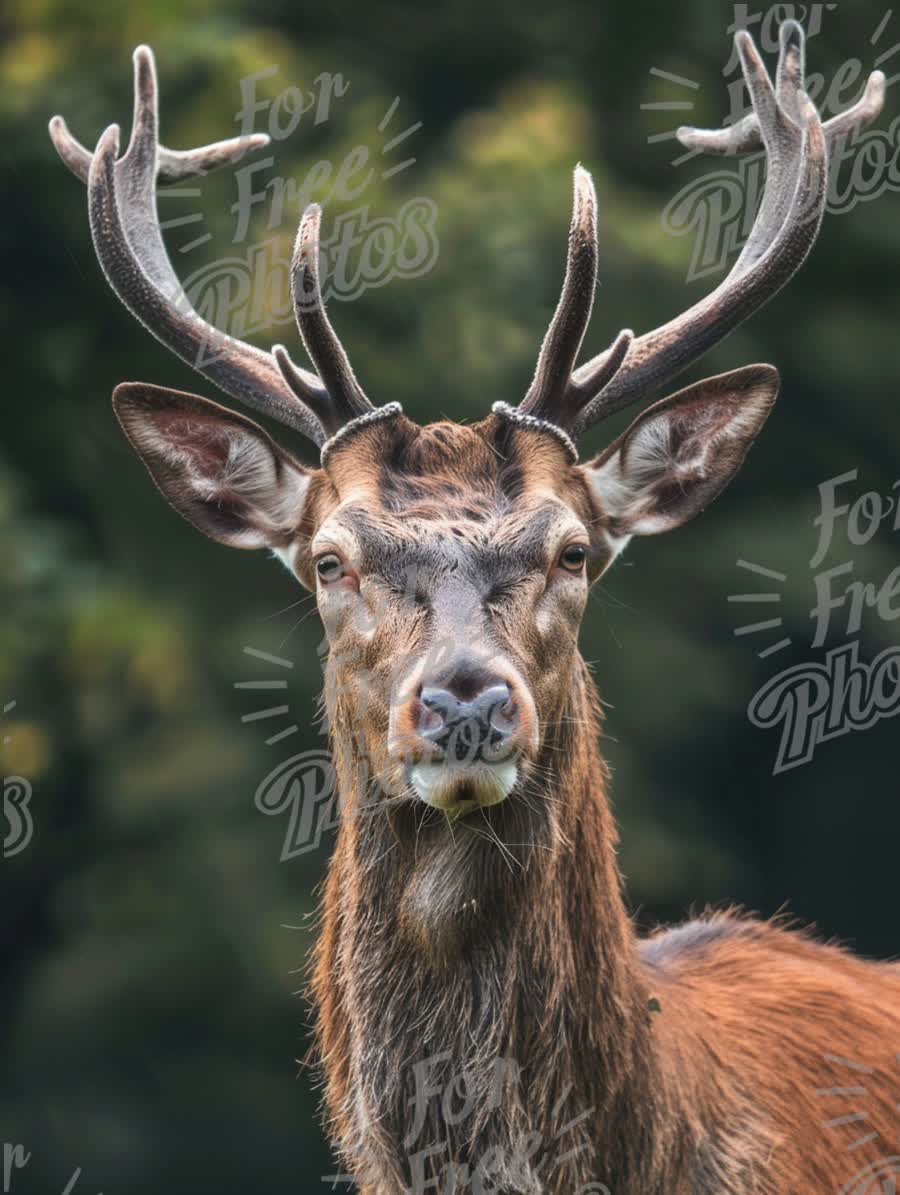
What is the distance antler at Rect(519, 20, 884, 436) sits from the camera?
5.64 m

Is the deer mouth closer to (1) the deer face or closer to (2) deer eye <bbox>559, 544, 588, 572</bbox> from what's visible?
(1) the deer face

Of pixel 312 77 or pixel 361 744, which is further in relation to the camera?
pixel 312 77

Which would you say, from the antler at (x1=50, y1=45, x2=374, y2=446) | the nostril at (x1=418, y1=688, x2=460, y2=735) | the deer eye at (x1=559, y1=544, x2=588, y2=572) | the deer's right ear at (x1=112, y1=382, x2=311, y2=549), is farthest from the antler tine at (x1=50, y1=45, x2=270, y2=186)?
the nostril at (x1=418, y1=688, x2=460, y2=735)

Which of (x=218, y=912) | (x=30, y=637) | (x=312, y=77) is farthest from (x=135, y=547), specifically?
(x=312, y=77)

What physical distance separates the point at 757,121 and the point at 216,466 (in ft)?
6.39

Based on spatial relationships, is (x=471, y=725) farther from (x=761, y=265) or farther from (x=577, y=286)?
(x=761, y=265)

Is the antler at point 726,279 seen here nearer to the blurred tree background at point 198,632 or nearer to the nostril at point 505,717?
the nostril at point 505,717

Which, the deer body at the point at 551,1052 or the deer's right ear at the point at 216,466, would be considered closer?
the deer body at the point at 551,1052

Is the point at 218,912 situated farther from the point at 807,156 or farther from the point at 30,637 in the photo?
the point at 807,156

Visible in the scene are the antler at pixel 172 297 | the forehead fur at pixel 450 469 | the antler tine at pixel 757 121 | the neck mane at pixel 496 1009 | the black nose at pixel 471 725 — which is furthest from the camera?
the antler tine at pixel 757 121

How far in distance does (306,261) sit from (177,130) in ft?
36.4

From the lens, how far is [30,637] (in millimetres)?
15891

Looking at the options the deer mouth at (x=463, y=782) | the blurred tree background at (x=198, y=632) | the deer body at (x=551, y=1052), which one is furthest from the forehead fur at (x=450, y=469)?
the blurred tree background at (x=198, y=632)

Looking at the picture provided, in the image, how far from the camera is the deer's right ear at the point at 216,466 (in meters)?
5.95
